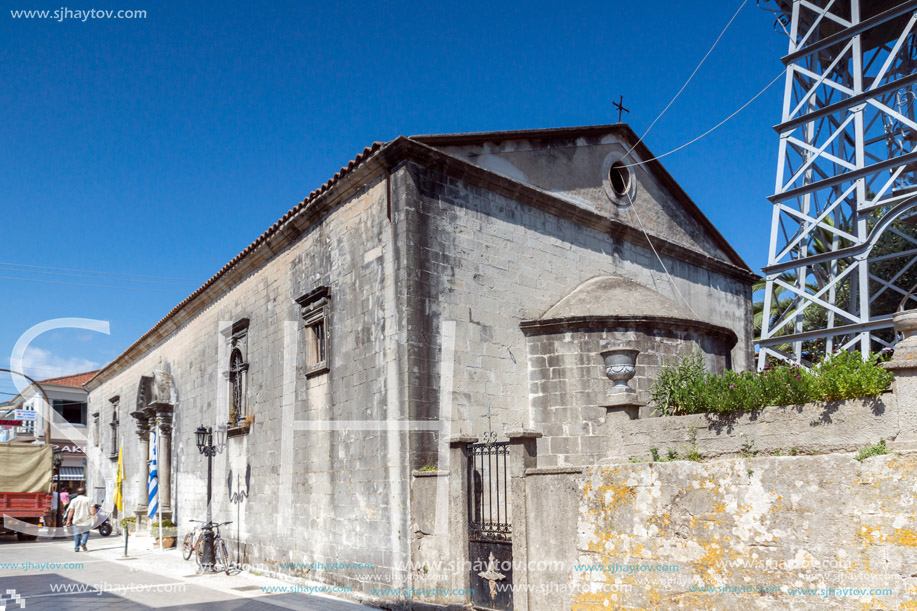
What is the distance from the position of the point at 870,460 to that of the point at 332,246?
28.6ft

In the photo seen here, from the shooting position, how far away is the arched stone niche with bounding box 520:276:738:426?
35.5 ft

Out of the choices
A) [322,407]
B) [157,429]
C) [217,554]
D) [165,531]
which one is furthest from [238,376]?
[157,429]

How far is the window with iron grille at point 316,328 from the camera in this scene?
12.0 m

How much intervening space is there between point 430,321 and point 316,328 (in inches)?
126

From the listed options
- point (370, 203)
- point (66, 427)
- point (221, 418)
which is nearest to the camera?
point (370, 203)

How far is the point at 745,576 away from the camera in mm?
6059

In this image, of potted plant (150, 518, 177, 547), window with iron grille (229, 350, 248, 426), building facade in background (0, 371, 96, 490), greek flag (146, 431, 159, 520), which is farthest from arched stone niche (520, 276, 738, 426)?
building facade in background (0, 371, 96, 490)

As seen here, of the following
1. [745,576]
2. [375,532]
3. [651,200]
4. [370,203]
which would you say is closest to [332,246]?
[370,203]

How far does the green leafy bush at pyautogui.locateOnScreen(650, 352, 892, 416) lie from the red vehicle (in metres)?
21.0

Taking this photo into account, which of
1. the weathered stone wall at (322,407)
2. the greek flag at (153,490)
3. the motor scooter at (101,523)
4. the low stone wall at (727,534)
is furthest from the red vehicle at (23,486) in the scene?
the low stone wall at (727,534)

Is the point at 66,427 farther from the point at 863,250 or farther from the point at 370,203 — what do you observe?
the point at 863,250

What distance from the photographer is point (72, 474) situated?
1609 inches

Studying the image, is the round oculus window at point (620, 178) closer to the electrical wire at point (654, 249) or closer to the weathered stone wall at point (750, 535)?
the electrical wire at point (654, 249)

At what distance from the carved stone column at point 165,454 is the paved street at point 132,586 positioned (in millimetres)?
1815
